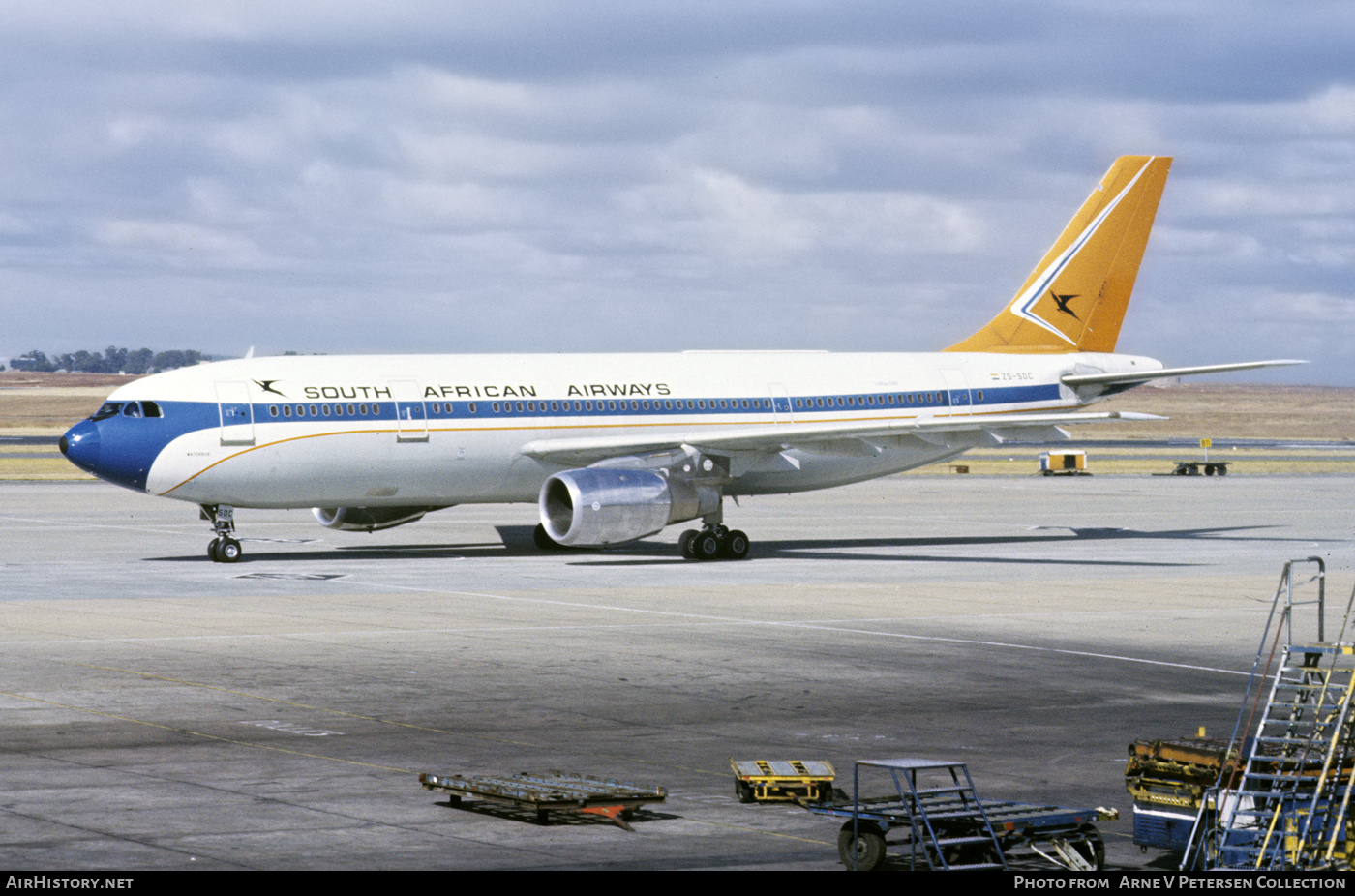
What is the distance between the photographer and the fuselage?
128 ft

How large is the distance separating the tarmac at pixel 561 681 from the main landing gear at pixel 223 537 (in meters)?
0.40

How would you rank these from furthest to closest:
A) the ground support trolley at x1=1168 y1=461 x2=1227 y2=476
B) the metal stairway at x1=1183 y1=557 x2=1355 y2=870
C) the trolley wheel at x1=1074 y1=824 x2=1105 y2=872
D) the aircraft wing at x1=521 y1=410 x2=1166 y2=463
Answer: the ground support trolley at x1=1168 y1=461 x2=1227 y2=476 → the aircraft wing at x1=521 y1=410 x2=1166 y2=463 → the trolley wheel at x1=1074 y1=824 x2=1105 y2=872 → the metal stairway at x1=1183 y1=557 x2=1355 y2=870

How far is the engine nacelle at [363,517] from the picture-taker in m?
45.0

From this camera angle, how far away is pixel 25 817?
14.4 metres

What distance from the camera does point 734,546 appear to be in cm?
4250

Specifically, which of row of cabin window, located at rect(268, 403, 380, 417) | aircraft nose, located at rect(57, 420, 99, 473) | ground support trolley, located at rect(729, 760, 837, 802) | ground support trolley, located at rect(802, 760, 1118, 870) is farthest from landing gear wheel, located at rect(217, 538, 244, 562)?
ground support trolley, located at rect(802, 760, 1118, 870)

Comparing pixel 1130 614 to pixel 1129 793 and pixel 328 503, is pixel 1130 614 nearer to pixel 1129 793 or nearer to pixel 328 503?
pixel 1129 793

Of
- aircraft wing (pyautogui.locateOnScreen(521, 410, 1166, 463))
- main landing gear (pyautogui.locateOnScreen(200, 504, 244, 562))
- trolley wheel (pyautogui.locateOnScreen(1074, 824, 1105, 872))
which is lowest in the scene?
→ trolley wheel (pyautogui.locateOnScreen(1074, 824, 1105, 872))

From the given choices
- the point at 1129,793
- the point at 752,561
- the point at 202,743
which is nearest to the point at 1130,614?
the point at 752,561

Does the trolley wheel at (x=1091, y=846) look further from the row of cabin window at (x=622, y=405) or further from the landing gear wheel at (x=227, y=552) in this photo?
the landing gear wheel at (x=227, y=552)

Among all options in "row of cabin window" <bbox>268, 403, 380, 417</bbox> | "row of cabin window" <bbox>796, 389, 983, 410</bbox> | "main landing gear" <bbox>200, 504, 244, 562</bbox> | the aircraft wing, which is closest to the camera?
"row of cabin window" <bbox>268, 403, 380, 417</bbox>

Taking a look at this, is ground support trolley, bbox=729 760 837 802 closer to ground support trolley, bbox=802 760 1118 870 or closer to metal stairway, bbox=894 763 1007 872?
ground support trolley, bbox=802 760 1118 870

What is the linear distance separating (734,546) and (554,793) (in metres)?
27.8

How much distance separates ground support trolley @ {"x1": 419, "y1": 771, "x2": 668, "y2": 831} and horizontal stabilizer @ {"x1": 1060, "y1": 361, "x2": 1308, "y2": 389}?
33.8m
